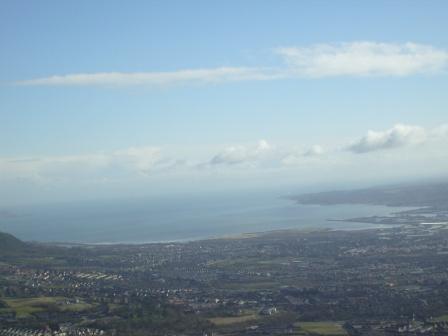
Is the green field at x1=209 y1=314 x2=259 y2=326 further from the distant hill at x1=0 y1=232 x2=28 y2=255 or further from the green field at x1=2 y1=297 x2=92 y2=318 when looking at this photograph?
the distant hill at x1=0 y1=232 x2=28 y2=255

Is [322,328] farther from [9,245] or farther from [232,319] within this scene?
[9,245]

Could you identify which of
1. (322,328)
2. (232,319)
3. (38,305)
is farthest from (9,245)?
(322,328)

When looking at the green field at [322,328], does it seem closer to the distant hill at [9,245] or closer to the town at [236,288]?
the town at [236,288]

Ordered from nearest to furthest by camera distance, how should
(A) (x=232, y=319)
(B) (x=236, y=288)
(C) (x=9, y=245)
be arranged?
(A) (x=232, y=319) → (B) (x=236, y=288) → (C) (x=9, y=245)

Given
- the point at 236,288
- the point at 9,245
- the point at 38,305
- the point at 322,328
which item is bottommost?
the point at 322,328

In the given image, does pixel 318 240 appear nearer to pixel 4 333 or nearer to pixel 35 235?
pixel 4 333

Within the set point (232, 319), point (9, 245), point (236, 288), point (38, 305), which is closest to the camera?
point (232, 319)

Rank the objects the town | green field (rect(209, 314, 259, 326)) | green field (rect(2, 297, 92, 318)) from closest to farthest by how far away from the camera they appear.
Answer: the town < green field (rect(209, 314, 259, 326)) < green field (rect(2, 297, 92, 318))

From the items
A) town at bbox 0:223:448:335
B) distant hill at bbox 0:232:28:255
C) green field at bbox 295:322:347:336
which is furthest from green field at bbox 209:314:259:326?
distant hill at bbox 0:232:28:255

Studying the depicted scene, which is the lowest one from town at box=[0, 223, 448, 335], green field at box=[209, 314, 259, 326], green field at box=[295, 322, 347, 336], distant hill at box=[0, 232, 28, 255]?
green field at box=[295, 322, 347, 336]
